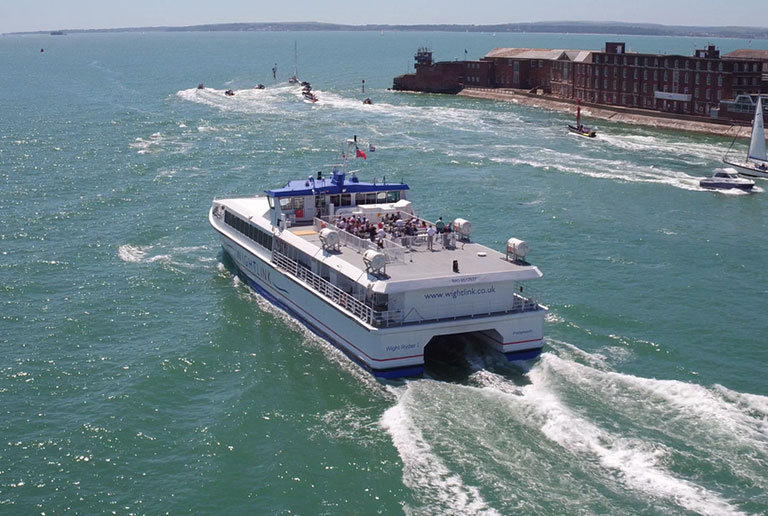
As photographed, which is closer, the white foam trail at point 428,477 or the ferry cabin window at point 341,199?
the white foam trail at point 428,477

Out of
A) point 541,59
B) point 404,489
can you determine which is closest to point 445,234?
point 404,489

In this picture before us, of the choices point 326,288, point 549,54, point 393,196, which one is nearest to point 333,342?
point 326,288

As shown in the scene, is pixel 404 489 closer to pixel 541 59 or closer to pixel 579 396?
pixel 579 396

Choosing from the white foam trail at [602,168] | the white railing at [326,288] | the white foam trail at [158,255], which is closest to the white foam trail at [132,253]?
the white foam trail at [158,255]

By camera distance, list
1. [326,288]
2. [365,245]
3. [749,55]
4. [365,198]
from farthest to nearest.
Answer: [749,55], [365,198], [365,245], [326,288]

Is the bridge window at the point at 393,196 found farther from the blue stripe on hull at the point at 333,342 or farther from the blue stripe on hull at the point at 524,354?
the blue stripe on hull at the point at 524,354

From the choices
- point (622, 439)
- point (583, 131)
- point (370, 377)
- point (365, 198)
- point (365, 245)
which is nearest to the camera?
point (622, 439)

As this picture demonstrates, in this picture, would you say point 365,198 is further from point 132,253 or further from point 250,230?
point 132,253
